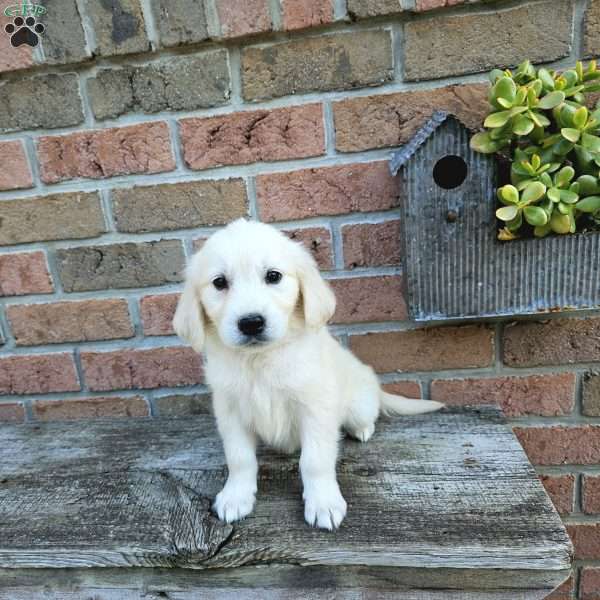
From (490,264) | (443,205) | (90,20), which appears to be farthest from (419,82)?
(90,20)

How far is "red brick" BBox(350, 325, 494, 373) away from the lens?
1.32m

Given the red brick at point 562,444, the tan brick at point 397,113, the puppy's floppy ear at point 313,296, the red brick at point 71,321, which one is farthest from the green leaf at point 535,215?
the red brick at point 71,321

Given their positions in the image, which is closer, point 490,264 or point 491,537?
point 491,537

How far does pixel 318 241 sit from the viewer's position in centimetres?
128

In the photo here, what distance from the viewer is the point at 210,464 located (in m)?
1.08

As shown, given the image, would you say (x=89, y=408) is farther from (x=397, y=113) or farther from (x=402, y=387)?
(x=397, y=113)

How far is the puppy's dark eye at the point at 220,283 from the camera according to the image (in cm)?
95

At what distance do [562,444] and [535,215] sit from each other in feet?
2.52

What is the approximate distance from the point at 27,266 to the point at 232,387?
809mm

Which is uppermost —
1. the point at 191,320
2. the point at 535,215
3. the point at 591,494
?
the point at 535,215

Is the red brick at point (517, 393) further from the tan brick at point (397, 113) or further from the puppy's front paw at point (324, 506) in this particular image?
the tan brick at point (397, 113)

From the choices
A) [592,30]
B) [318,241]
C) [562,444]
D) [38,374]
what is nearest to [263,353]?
[318,241]

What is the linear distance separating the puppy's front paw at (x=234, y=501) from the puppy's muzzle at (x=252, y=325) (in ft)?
1.06

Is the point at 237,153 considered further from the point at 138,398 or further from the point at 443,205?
the point at 138,398
